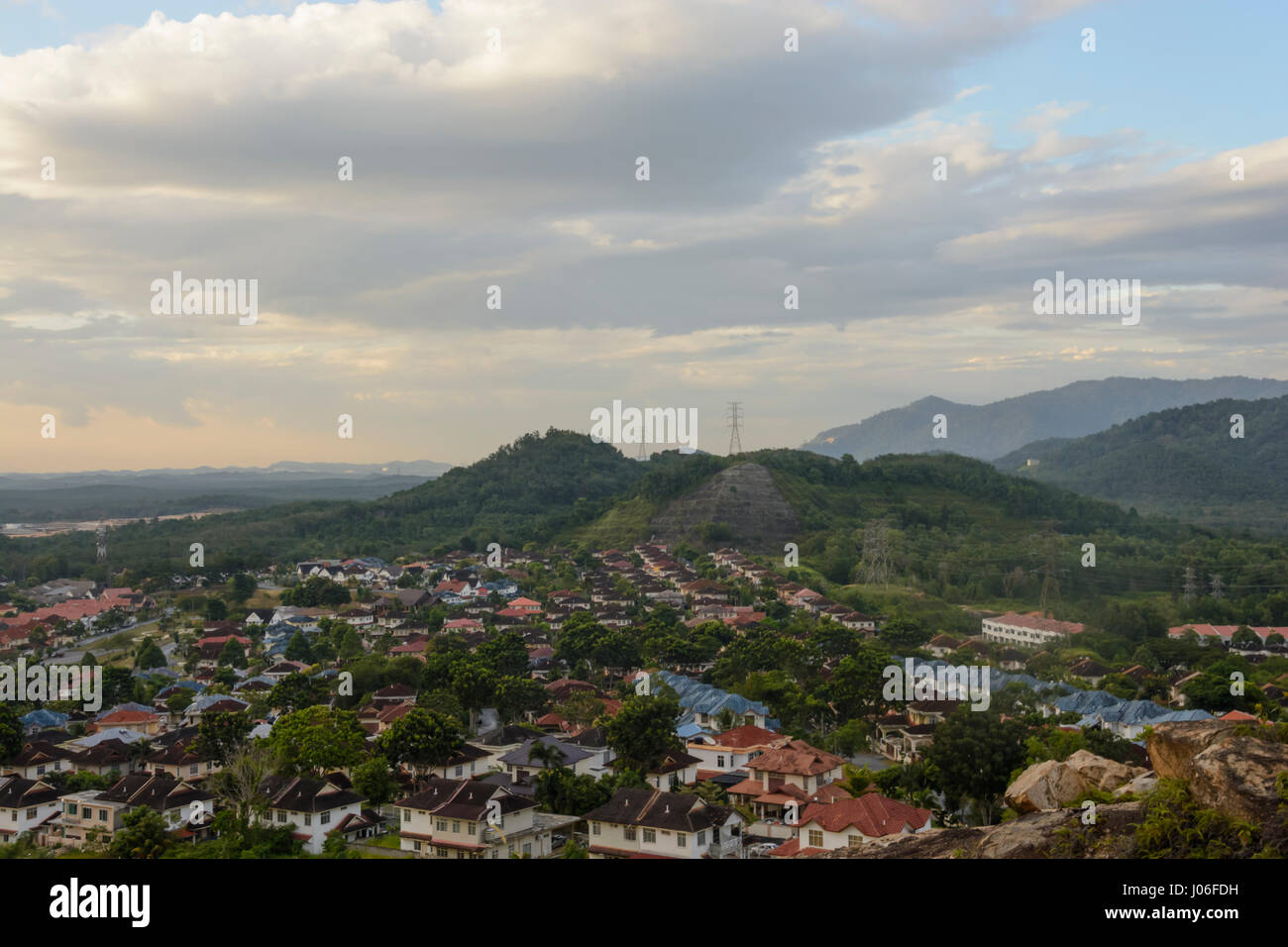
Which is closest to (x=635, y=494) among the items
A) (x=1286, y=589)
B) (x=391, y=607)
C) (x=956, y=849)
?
(x=391, y=607)

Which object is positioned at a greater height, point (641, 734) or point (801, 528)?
point (801, 528)

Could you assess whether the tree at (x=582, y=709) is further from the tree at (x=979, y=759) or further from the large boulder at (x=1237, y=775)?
the large boulder at (x=1237, y=775)

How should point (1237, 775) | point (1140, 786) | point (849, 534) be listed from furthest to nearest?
point (849, 534)
point (1140, 786)
point (1237, 775)

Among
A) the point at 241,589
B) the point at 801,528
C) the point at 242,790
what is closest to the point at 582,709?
the point at 242,790

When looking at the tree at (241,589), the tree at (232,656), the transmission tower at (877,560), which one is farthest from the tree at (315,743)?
the transmission tower at (877,560)

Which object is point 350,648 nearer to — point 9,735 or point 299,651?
point 299,651

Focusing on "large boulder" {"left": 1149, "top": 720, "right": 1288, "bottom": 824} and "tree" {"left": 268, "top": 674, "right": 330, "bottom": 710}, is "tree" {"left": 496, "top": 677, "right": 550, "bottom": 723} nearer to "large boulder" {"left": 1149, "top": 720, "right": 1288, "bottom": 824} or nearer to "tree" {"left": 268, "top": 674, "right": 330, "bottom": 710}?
"tree" {"left": 268, "top": 674, "right": 330, "bottom": 710}
